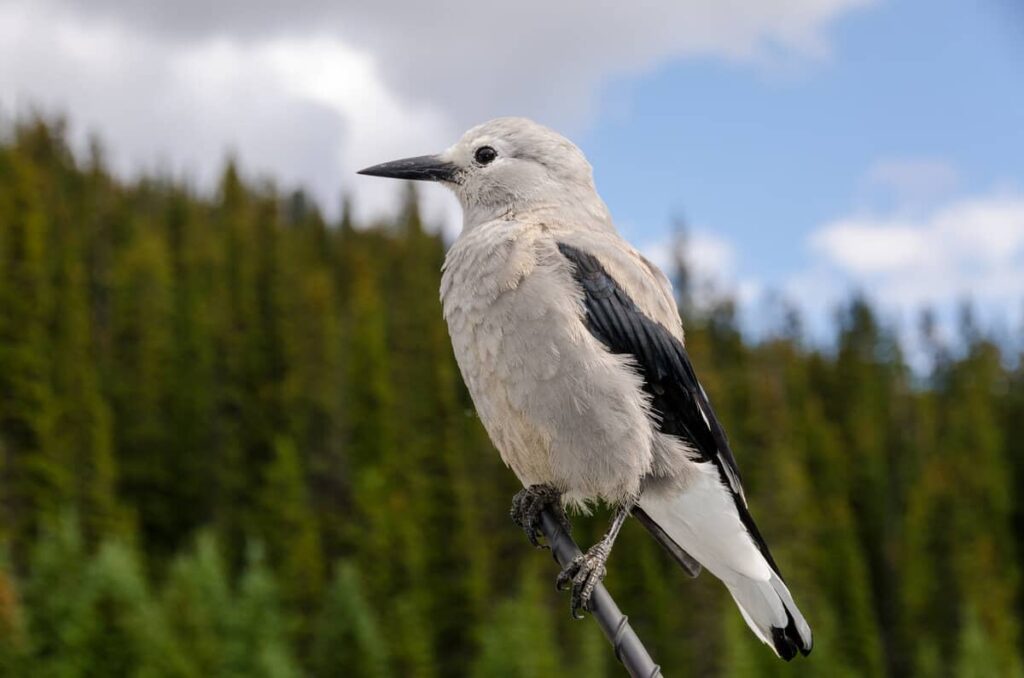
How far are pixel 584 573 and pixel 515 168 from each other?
2.29m

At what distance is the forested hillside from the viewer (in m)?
63.5

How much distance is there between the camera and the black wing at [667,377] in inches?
213

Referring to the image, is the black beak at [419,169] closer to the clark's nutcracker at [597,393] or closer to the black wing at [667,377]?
the clark's nutcracker at [597,393]

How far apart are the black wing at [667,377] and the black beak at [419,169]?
1.00 m

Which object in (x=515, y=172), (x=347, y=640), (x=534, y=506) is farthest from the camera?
(x=347, y=640)

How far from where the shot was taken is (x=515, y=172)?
6.25 meters

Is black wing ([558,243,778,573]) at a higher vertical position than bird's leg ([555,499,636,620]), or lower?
higher

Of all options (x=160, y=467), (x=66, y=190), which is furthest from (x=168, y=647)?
(x=66, y=190)

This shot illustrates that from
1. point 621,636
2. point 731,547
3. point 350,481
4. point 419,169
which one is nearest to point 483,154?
point 419,169

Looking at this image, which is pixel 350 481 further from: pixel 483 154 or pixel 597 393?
pixel 597 393

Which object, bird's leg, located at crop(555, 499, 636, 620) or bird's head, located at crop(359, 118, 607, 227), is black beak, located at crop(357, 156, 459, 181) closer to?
bird's head, located at crop(359, 118, 607, 227)

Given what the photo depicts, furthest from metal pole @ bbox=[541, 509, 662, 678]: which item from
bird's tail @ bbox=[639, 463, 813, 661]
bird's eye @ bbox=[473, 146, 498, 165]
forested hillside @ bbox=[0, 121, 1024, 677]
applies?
forested hillside @ bbox=[0, 121, 1024, 677]

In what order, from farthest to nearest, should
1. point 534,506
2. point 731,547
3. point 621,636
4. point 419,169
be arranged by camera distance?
point 419,169
point 534,506
point 731,547
point 621,636

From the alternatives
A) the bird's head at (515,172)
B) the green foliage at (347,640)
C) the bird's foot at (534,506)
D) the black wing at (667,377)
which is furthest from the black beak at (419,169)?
the green foliage at (347,640)
